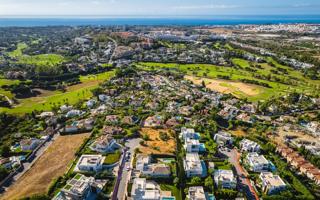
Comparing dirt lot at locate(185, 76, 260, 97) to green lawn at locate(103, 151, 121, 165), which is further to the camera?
dirt lot at locate(185, 76, 260, 97)

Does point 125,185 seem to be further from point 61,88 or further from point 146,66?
point 146,66

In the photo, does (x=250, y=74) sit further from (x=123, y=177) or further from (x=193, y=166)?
(x=123, y=177)

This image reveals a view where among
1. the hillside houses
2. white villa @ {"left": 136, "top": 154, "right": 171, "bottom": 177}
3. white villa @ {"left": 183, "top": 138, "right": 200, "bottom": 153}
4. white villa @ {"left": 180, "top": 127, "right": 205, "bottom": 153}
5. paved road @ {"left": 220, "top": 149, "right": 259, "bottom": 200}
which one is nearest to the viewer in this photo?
paved road @ {"left": 220, "top": 149, "right": 259, "bottom": 200}

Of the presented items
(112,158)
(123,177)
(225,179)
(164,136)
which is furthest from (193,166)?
(112,158)

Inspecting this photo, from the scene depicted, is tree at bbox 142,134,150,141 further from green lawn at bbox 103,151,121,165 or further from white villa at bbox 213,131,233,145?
white villa at bbox 213,131,233,145

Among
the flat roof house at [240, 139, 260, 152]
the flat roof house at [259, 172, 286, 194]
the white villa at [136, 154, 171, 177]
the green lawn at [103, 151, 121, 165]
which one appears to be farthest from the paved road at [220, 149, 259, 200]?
the green lawn at [103, 151, 121, 165]

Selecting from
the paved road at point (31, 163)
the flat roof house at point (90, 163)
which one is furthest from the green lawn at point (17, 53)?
the flat roof house at point (90, 163)

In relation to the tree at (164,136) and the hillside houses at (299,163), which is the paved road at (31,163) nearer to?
the tree at (164,136)
